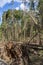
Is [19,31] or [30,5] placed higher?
[30,5]

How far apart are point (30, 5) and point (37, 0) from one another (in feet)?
3.11

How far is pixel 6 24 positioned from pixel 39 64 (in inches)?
521

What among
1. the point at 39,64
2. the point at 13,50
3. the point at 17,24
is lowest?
the point at 39,64

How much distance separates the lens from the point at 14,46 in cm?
1222

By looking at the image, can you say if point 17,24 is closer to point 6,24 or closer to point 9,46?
point 6,24

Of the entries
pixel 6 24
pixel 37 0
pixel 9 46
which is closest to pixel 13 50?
pixel 9 46

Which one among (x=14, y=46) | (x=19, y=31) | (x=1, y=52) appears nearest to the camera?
(x=14, y=46)

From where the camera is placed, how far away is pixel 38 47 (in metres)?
11.0

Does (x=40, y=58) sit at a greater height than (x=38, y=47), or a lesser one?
lesser

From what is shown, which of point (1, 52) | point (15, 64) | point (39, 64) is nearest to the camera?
point (15, 64)

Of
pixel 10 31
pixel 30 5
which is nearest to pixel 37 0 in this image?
pixel 30 5

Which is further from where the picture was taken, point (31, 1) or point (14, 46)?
point (31, 1)

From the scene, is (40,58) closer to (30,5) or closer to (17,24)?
(30,5)

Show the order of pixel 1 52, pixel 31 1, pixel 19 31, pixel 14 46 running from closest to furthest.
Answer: pixel 14 46
pixel 31 1
pixel 1 52
pixel 19 31
